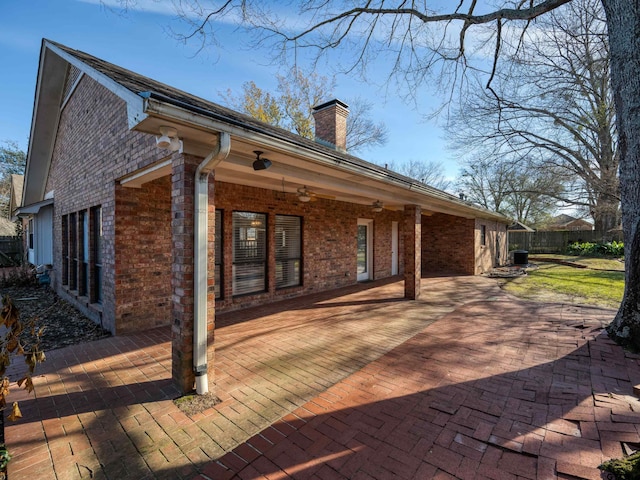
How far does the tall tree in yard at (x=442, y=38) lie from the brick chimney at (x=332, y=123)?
2895 millimetres

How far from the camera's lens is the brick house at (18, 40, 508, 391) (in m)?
2.96

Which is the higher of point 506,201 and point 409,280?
point 506,201

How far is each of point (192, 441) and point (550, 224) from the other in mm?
45114

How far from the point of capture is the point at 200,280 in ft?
9.73

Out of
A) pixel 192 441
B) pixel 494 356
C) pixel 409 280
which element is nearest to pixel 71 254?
pixel 192 441

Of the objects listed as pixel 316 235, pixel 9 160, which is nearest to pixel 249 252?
pixel 316 235

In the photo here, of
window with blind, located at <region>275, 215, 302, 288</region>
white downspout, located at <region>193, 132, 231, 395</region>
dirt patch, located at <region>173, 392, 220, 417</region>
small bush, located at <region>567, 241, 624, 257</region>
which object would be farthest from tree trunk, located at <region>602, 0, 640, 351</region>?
small bush, located at <region>567, 241, 624, 257</region>

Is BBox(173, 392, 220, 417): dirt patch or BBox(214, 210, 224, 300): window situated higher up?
BBox(214, 210, 224, 300): window

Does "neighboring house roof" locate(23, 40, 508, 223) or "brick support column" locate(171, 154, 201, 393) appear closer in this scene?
"neighboring house roof" locate(23, 40, 508, 223)

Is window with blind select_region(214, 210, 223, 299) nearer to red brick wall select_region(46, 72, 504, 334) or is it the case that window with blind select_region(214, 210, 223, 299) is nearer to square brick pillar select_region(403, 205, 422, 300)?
red brick wall select_region(46, 72, 504, 334)

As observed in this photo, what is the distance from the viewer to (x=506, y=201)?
31.8m

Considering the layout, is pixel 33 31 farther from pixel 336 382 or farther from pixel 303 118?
pixel 303 118

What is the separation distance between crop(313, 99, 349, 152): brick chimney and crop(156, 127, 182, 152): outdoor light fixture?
24.1 ft

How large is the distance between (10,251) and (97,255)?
597 inches
